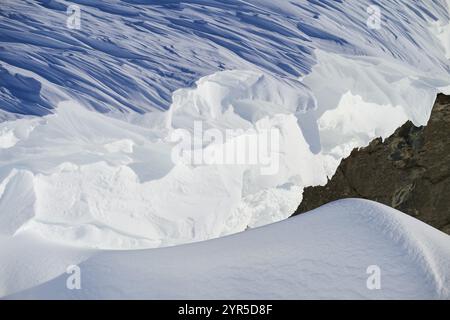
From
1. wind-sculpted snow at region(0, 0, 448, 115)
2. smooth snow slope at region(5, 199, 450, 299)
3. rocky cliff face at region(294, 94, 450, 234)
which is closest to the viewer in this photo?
smooth snow slope at region(5, 199, 450, 299)

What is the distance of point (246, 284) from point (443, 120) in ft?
4.71

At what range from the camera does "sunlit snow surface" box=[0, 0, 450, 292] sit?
1595mm

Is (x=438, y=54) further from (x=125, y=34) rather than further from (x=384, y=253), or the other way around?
(x=384, y=253)

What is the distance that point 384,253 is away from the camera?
135 centimetres

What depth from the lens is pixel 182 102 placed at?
72.6 inches

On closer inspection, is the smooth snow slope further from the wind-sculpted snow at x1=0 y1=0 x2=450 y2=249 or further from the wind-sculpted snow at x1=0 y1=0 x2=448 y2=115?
the wind-sculpted snow at x1=0 y1=0 x2=448 y2=115

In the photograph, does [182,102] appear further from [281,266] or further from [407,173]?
[407,173]

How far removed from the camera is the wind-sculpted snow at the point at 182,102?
62.9 inches

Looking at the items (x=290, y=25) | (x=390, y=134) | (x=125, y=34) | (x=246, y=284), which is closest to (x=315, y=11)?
(x=290, y=25)

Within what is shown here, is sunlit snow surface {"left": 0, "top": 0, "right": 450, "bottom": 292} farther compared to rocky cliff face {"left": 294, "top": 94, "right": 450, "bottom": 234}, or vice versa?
rocky cliff face {"left": 294, "top": 94, "right": 450, "bottom": 234}

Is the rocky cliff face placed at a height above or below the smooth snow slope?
above

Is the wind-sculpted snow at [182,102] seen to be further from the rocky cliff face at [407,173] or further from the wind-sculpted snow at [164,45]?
the rocky cliff face at [407,173]

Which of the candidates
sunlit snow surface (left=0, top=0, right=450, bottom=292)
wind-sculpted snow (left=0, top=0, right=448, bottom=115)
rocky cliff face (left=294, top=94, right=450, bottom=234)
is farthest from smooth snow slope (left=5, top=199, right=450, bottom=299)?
rocky cliff face (left=294, top=94, right=450, bottom=234)

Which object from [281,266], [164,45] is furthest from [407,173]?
[281,266]
